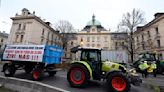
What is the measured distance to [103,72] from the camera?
284 inches

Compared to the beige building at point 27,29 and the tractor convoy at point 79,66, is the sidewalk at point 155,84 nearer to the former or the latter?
the tractor convoy at point 79,66

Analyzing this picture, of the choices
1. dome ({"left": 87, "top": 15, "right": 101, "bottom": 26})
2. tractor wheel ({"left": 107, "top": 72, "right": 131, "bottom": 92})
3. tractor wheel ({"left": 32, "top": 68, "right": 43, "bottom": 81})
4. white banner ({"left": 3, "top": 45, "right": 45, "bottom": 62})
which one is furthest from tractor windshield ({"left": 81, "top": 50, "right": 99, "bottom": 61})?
dome ({"left": 87, "top": 15, "right": 101, "bottom": 26})

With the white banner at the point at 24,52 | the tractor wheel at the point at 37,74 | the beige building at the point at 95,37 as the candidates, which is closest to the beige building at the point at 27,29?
the beige building at the point at 95,37

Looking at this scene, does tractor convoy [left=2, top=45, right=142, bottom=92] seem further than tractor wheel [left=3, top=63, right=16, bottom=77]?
No

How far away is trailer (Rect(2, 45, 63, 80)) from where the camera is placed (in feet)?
29.1

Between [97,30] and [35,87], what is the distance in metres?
53.8

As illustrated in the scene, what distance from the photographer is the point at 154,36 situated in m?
33.8

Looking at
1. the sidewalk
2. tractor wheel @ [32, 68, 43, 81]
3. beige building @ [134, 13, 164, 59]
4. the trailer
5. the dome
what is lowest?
the sidewalk

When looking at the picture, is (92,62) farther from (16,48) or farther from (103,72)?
(16,48)

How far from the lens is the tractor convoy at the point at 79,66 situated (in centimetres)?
623

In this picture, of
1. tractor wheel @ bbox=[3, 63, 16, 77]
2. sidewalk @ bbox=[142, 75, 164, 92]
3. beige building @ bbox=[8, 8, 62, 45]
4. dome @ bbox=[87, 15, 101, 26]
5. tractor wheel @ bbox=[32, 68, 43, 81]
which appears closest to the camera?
sidewalk @ bbox=[142, 75, 164, 92]

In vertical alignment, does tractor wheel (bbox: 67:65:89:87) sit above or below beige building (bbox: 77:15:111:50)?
below

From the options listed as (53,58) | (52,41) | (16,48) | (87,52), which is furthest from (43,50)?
(52,41)

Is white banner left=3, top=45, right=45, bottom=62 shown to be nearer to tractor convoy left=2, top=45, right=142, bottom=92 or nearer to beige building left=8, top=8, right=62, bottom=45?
tractor convoy left=2, top=45, right=142, bottom=92
